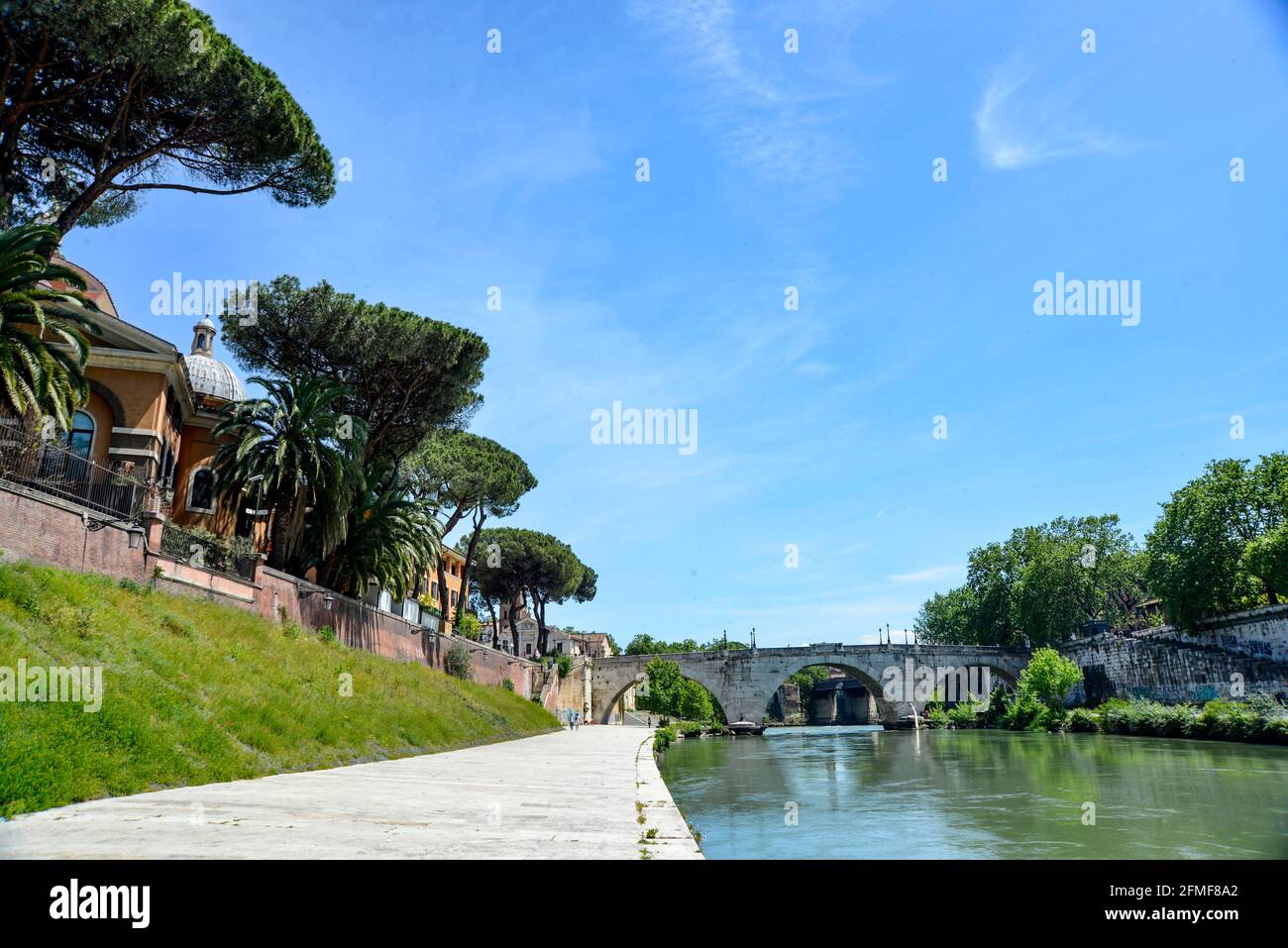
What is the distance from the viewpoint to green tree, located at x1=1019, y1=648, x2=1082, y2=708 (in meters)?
55.8

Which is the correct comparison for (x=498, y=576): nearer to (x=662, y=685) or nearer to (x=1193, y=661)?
(x=662, y=685)

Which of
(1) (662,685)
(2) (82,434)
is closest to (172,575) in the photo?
(2) (82,434)

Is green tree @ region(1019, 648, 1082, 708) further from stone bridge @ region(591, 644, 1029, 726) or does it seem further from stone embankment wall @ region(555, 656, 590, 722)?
stone embankment wall @ region(555, 656, 590, 722)

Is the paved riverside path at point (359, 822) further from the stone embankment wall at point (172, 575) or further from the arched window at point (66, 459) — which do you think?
the arched window at point (66, 459)

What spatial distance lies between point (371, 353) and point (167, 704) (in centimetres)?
1978

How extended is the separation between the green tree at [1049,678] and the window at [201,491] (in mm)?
53690

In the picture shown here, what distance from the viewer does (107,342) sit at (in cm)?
2361

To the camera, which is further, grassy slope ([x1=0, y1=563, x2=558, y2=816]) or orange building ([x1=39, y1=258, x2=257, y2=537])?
orange building ([x1=39, y1=258, x2=257, y2=537])

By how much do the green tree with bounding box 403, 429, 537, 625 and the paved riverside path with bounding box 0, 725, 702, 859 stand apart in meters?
29.0

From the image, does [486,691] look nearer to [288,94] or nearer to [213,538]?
[213,538]

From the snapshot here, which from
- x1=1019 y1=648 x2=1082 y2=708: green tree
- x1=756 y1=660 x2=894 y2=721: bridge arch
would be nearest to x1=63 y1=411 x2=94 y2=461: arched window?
x1=756 y1=660 x2=894 y2=721: bridge arch

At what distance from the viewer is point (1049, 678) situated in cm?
5634

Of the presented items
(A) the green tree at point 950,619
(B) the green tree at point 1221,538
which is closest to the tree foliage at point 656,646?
(A) the green tree at point 950,619
